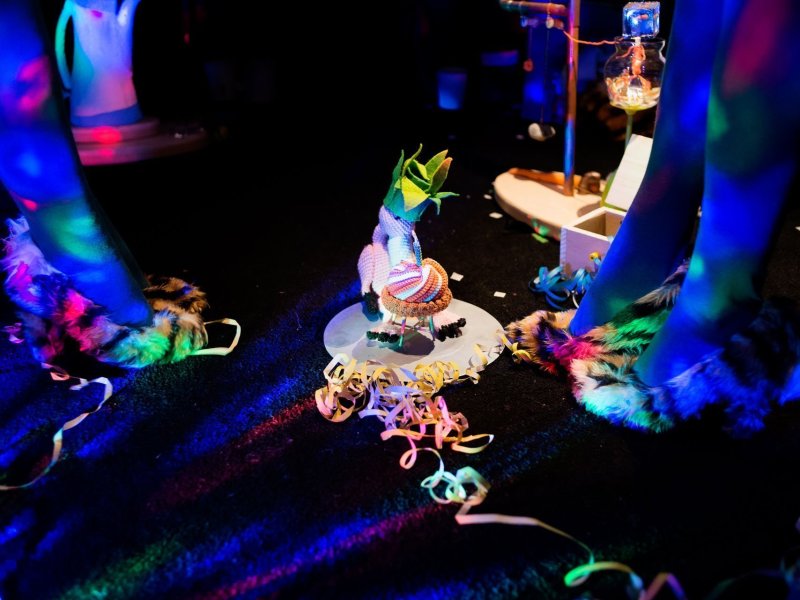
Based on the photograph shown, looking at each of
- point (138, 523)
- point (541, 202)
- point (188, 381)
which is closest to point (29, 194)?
point (188, 381)

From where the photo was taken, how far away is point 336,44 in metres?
3.88

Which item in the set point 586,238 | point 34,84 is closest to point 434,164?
point 586,238

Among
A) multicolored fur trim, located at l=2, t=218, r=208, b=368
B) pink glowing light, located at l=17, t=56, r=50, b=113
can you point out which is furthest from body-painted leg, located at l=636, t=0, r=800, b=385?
pink glowing light, located at l=17, t=56, r=50, b=113

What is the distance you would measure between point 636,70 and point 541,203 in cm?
43

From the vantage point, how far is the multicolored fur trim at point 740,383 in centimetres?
107

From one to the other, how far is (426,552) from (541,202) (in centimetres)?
127

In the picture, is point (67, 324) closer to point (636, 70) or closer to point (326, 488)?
point (326, 488)

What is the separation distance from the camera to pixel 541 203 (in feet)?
6.53

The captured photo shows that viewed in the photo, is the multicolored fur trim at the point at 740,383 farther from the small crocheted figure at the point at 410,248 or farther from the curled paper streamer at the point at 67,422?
the curled paper streamer at the point at 67,422

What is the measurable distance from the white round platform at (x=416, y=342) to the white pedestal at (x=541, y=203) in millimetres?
478

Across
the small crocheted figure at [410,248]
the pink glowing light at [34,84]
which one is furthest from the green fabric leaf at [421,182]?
the pink glowing light at [34,84]

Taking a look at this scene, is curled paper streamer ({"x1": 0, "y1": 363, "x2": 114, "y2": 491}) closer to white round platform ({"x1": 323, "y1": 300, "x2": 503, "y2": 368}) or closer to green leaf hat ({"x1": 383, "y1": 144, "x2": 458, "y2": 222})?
white round platform ({"x1": 323, "y1": 300, "x2": 503, "y2": 368})

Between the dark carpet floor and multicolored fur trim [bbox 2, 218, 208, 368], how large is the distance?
0.13 feet

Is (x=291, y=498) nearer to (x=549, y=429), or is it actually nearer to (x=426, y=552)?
(x=426, y=552)
